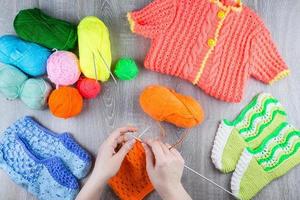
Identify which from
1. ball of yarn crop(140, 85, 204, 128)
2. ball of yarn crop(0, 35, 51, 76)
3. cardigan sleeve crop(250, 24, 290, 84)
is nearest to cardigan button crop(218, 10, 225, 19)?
cardigan sleeve crop(250, 24, 290, 84)

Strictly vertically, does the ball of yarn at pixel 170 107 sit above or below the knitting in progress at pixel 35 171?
above

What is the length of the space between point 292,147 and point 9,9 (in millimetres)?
877

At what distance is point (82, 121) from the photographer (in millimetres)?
1208

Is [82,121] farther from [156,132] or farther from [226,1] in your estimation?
[226,1]

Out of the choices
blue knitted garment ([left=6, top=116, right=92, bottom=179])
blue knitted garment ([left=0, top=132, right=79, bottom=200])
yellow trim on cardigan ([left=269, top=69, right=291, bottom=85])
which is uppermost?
yellow trim on cardigan ([left=269, top=69, right=291, bottom=85])

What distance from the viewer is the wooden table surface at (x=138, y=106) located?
121cm

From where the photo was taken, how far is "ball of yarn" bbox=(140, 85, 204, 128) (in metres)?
1.10

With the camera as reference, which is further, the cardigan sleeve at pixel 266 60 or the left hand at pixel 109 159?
the cardigan sleeve at pixel 266 60

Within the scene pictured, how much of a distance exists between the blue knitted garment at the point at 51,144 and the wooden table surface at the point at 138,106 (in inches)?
1.1

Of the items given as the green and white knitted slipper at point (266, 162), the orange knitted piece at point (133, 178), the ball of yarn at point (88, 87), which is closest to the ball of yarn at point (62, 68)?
the ball of yarn at point (88, 87)

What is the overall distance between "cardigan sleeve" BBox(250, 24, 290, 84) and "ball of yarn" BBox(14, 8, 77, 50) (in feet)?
1.59

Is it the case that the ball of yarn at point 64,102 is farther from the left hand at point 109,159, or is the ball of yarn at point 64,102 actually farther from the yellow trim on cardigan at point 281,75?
the yellow trim on cardigan at point 281,75

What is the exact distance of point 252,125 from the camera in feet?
3.96

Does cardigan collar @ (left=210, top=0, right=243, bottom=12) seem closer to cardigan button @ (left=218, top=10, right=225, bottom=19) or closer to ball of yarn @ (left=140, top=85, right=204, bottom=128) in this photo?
cardigan button @ (left=218, top=10, right=225, bottom=19)
